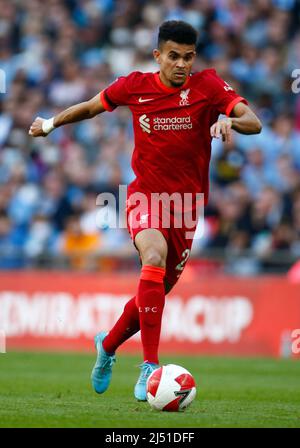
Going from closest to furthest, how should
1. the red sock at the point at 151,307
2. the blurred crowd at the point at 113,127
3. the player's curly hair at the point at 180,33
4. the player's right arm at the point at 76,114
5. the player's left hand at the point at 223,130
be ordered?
the player's left hand at the point at 223,130 < the red sock at the point at 151,307 < the player's curly hair at the point at 180,33 < the player's right arm at the point at 76,114 < the blurred crowd at the point at 113,127

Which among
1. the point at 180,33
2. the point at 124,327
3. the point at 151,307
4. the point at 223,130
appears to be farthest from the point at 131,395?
the point at 180,33

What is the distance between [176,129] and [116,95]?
1.89ft

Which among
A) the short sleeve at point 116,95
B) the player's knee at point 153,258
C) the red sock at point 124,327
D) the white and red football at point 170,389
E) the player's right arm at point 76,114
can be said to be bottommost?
the white and red football at point 170,389

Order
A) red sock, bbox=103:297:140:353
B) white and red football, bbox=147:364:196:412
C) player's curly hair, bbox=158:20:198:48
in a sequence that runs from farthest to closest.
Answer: red sock, bbox=103:297:140:353 < player's curly hair, bbox=158:20:198:48 < white and red football, bbox=147:364:196:412

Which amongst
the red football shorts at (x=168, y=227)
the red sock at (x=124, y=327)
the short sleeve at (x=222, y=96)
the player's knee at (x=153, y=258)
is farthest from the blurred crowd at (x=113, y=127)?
the player's knee at (x=153, y=258)

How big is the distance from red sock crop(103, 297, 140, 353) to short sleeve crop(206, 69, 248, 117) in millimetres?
1633

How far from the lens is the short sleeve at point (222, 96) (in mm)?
8195

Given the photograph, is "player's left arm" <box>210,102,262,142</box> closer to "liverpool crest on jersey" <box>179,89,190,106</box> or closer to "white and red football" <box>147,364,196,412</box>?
"liverpool crest on jersey" <box>179,89,190,106</box>

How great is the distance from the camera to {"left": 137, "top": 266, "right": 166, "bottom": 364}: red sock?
7.97m

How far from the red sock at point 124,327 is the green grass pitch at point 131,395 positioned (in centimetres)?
43

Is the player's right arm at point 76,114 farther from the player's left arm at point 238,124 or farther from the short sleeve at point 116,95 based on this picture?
the player's left arm at point 238,124

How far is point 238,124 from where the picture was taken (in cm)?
782

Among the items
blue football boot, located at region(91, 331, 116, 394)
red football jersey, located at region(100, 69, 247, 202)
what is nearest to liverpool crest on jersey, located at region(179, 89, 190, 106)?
red football jersey, located at region(100, 69, 247, 202)

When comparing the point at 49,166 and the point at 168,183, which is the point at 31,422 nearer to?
the point at 168,183
